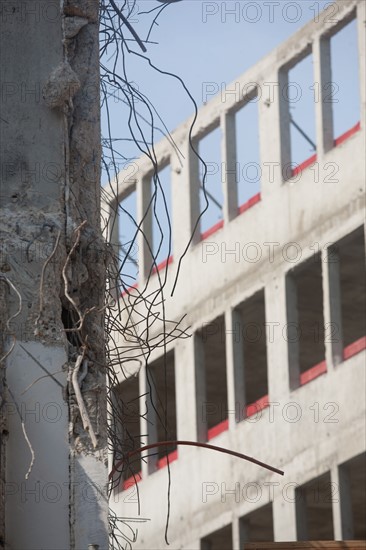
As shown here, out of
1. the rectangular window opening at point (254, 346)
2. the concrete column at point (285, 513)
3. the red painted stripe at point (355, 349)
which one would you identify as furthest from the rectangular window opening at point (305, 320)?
the concrete column at point (285, 513)

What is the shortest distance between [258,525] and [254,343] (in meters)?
3.21

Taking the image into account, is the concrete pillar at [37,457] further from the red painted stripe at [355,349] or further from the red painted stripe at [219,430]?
the red painted stripe at [219,430]

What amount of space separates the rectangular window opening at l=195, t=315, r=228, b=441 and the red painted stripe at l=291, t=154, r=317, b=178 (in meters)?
2.99

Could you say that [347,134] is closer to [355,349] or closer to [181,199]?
[355,349]

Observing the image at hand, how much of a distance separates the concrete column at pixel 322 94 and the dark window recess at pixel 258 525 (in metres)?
5.75

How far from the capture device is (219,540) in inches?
1171

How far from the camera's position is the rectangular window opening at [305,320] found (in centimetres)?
2562

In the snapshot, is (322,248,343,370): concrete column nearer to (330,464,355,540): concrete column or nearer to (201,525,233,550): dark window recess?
(330,464,355,540): concrete column

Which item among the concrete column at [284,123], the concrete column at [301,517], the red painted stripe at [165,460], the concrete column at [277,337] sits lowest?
the concrete column at [301,517]

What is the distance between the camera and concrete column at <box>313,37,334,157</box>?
2538cm

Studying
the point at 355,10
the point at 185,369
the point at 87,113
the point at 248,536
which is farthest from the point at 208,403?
Result: the point at 87,113

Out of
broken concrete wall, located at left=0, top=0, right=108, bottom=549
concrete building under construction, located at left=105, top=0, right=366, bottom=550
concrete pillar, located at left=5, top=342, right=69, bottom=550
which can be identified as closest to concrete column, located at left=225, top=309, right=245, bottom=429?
concrete building under construction, located at left=105, top=0, right=366, bottom=550

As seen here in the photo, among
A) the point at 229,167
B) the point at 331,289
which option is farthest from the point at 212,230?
the point at 331,289

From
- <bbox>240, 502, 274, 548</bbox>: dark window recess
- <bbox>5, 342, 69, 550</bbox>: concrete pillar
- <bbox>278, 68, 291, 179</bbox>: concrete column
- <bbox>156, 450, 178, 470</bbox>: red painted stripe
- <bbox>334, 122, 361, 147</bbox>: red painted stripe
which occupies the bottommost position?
<bbox>5, 342, 69, 550</bbox>: concrete pillar
